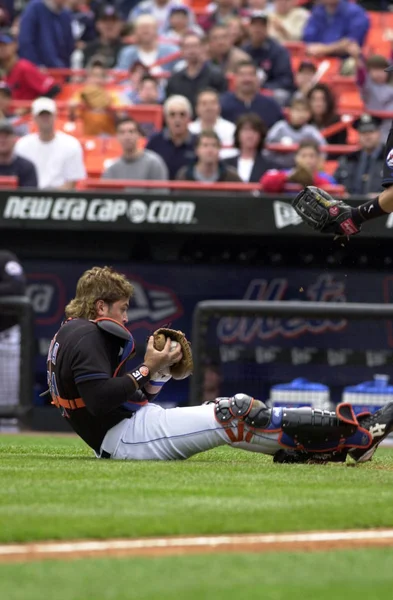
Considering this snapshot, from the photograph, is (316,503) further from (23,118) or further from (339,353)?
(23,118)

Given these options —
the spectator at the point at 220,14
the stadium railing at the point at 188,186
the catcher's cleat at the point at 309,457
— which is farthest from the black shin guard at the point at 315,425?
the spectator at the point at 220,14

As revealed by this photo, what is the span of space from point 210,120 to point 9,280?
10.8ft

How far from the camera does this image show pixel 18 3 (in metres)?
19.9

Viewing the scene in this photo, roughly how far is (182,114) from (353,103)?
328 cm

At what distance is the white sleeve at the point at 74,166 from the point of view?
12609 mm

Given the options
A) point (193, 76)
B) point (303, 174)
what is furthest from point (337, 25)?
point (303, 174)

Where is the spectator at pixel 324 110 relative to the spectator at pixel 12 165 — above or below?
above

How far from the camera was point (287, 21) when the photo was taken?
17703 mm

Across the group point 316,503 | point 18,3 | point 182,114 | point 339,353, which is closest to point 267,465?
point 316,503

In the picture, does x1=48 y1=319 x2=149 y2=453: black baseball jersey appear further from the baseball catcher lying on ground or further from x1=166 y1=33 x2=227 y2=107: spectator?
x1=166 y1=33 x2=227 y2=107: spectator

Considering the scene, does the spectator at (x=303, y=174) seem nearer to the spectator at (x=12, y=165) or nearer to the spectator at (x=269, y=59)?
the spectator at (x=12, y=165)

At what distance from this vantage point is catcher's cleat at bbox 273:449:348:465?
6707 mm

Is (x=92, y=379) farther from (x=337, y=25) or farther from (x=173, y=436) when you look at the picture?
(x=337, y=25)

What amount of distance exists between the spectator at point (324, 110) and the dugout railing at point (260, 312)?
3470 mm
